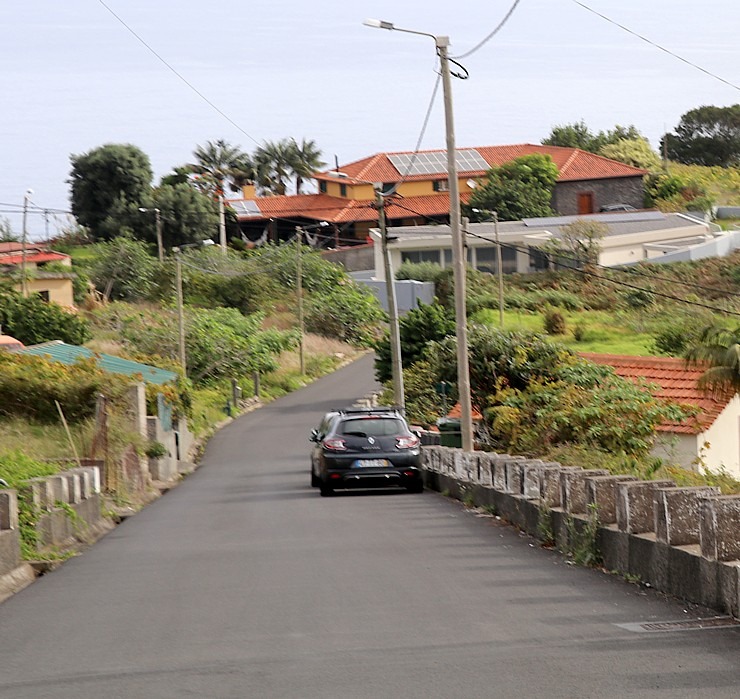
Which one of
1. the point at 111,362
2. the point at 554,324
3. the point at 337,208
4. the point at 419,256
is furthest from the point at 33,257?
the point at 111,362

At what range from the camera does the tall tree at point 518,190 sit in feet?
313

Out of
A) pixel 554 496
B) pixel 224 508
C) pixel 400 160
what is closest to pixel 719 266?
pixel 400 160

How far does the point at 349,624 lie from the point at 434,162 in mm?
94208

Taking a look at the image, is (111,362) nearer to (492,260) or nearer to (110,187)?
(492,260)

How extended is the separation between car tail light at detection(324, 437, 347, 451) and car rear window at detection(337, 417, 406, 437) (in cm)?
26

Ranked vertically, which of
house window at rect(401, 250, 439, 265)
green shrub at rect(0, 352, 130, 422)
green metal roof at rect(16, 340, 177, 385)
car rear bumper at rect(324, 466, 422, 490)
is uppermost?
house window at rect(401, 250, 439, 265)

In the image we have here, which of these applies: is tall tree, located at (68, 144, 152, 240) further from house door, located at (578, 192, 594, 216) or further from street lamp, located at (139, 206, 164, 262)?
house door, located at (578, 192, 594, 216)

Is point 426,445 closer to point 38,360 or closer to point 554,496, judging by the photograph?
point 38,360

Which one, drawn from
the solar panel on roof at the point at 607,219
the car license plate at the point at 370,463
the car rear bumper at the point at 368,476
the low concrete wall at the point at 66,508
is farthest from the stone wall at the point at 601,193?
the low concrete wall at the point at 66,508

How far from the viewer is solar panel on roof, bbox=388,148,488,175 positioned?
10038cm

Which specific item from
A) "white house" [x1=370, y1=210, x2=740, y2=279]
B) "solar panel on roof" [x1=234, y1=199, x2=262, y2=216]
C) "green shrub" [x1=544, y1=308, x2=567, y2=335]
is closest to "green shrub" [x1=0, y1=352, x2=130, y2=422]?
"green shrub" [x1=544, y1=308, x2=567, y2=335]

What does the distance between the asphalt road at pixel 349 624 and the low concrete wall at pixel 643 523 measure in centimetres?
25

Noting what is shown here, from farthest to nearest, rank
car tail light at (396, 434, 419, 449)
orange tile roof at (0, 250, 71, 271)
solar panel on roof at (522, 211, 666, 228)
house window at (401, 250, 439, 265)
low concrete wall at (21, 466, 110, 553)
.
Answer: solar panel on roof at (522, 211, 666, 228) < house window at (401, 250, 439, 265) < orange tile roof at (0, 250, 71, 271) < car tail light at (396, 434, 419, 449) < low concrete wall at (21, 466, 110, 553)

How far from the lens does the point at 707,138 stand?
133875mm
